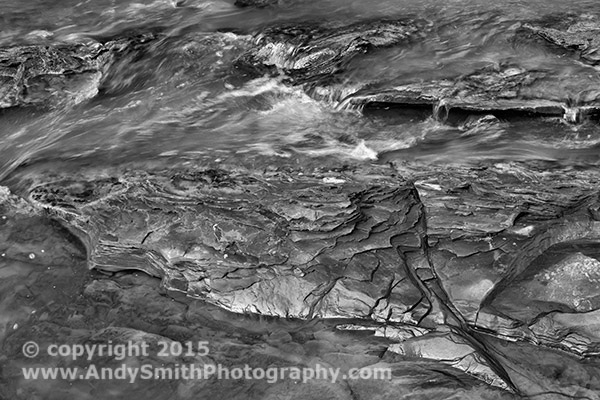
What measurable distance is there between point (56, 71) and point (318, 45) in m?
2.54

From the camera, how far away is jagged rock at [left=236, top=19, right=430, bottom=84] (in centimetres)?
578

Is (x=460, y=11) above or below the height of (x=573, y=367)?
above

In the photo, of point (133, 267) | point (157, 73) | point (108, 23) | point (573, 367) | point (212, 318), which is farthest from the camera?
point (108, 23)

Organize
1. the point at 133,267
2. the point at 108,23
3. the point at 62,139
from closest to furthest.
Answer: the point at 133,267, the point at 62,139, the point at 108,23

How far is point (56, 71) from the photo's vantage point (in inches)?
251

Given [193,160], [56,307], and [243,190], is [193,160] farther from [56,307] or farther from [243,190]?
[56,307]

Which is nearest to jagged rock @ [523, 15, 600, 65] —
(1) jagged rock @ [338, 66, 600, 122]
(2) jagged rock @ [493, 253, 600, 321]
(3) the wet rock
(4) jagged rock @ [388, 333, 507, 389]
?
(1) jagged rock @ [338, 66, 600, 122]

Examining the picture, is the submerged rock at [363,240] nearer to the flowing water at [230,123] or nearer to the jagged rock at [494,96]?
the flowing water at [230,123]

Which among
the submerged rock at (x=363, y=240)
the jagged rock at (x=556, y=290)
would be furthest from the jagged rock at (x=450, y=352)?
the jagged rock at (x=556, y=290)

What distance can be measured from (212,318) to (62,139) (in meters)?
2.22

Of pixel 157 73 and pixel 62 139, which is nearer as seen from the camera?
pixel 62 139


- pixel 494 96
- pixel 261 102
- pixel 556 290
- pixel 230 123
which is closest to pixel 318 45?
pixel 261 102

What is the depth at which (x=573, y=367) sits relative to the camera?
412 centimetres

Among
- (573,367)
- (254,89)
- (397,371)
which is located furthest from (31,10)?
(573,367)
